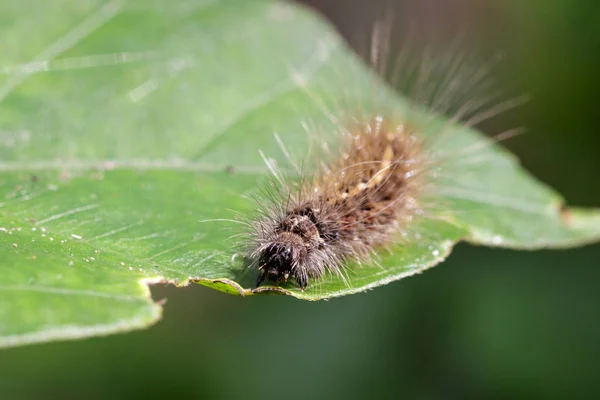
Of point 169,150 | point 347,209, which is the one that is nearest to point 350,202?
point 347,209

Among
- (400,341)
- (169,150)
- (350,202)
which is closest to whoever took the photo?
(350,202)

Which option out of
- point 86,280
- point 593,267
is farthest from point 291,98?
point 593,267

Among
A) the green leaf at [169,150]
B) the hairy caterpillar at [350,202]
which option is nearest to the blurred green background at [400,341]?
the green leaf at [169,150]

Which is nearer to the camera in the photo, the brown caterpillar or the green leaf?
the green leaf

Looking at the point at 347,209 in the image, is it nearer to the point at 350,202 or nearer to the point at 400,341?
the point at 350,202

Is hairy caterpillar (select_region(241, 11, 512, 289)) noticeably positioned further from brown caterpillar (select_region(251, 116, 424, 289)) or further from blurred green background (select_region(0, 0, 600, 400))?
blurred green background (select_region(0, 0, 600, 400))

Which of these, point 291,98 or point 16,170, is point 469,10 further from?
point 16,170

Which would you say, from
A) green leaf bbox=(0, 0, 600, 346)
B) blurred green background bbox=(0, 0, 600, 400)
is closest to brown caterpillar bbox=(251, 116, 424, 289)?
green leaf bbox=(0, 0, 600, 346)

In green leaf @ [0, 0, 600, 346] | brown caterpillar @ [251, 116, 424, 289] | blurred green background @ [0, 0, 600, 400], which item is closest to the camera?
green leaf @ [0, 0, 600, 346]
